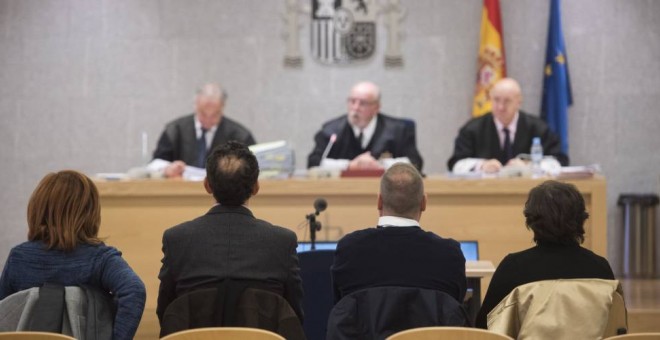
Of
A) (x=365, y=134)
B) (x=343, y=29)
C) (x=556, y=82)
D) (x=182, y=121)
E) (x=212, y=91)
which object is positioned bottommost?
(x=365, y=134)

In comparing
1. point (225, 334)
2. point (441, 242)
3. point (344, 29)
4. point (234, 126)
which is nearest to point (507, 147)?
point (344, 29)

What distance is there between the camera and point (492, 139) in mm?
7570

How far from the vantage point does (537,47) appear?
8.53 m

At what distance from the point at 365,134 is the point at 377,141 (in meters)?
0.12

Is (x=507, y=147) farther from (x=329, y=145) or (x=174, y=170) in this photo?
(x=174, y=170)

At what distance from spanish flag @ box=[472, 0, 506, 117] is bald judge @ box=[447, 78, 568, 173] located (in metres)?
0.73

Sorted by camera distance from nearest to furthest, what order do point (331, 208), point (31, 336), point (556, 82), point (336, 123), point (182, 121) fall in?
point (31, 336) → point (331, 208) → point (336, 123) → point (182, 121) → point (556, 82)

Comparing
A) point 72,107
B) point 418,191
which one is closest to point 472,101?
point 72,107

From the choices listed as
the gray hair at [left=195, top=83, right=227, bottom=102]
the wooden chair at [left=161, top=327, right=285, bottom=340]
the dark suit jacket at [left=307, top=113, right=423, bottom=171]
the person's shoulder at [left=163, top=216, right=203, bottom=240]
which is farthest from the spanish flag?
the wooden chair at [left=161, top=327, right=285, bottom=340]

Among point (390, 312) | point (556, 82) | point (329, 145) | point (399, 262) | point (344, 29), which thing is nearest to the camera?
point (390, 312)

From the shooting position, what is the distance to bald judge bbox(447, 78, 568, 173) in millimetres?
7473

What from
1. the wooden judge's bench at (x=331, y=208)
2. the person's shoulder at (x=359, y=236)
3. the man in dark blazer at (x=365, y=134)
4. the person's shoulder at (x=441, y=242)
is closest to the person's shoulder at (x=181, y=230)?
the person's shoulder at (x=359, y=236)

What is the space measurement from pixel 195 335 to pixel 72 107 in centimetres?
625

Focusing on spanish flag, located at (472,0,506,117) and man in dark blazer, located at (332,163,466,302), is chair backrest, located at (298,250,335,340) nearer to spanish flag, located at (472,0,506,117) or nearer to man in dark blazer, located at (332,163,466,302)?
man in dark blazer, located at (332,163,466,302)
